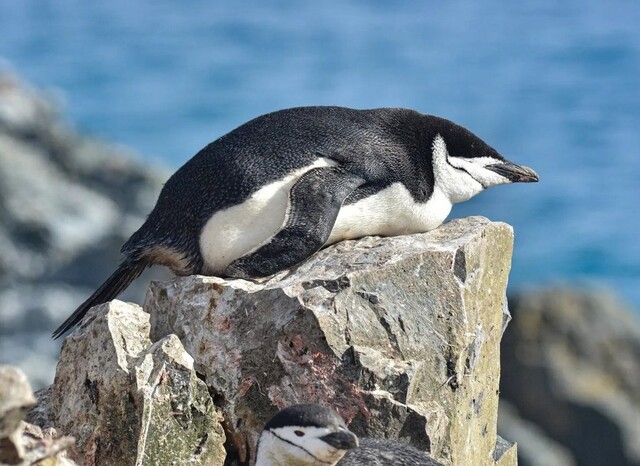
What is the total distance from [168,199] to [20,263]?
796 centimetres

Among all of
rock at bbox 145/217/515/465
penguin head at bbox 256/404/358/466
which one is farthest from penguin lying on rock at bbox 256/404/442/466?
rock at bbox 145/217/515/465

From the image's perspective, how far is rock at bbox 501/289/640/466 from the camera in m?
11.5

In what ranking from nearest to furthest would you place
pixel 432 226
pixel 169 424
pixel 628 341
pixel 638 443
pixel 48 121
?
pixel 169 424 < pixel 432 226 < pixel 638 443 < pixel 628 341 < pixel 48 121

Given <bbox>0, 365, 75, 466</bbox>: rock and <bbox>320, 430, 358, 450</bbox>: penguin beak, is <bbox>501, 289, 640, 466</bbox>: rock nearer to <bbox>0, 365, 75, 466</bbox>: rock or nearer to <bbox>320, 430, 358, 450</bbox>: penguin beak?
<bbox>320, 430, 358, 450</bbox>: penguin beak

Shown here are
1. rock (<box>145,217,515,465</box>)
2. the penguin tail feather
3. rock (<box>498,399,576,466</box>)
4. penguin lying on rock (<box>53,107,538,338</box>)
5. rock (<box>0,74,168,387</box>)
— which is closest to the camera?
rock (<box>145,217,515,465</box>)

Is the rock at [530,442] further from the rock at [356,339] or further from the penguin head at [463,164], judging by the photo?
the rock at [356,339]

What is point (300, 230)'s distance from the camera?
6.05m

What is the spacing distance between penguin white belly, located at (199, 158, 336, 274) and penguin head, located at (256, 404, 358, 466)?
61.0 inches

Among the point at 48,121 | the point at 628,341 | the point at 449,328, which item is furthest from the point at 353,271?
the point at 48,121

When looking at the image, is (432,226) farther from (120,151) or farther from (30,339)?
(120,151)

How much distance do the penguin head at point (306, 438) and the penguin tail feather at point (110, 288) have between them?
6.32ft

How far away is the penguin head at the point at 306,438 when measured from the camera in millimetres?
4637

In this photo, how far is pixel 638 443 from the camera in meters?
11.4

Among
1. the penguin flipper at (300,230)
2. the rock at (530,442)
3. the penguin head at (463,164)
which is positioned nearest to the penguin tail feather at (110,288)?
the penguin flipper at (300,230)
